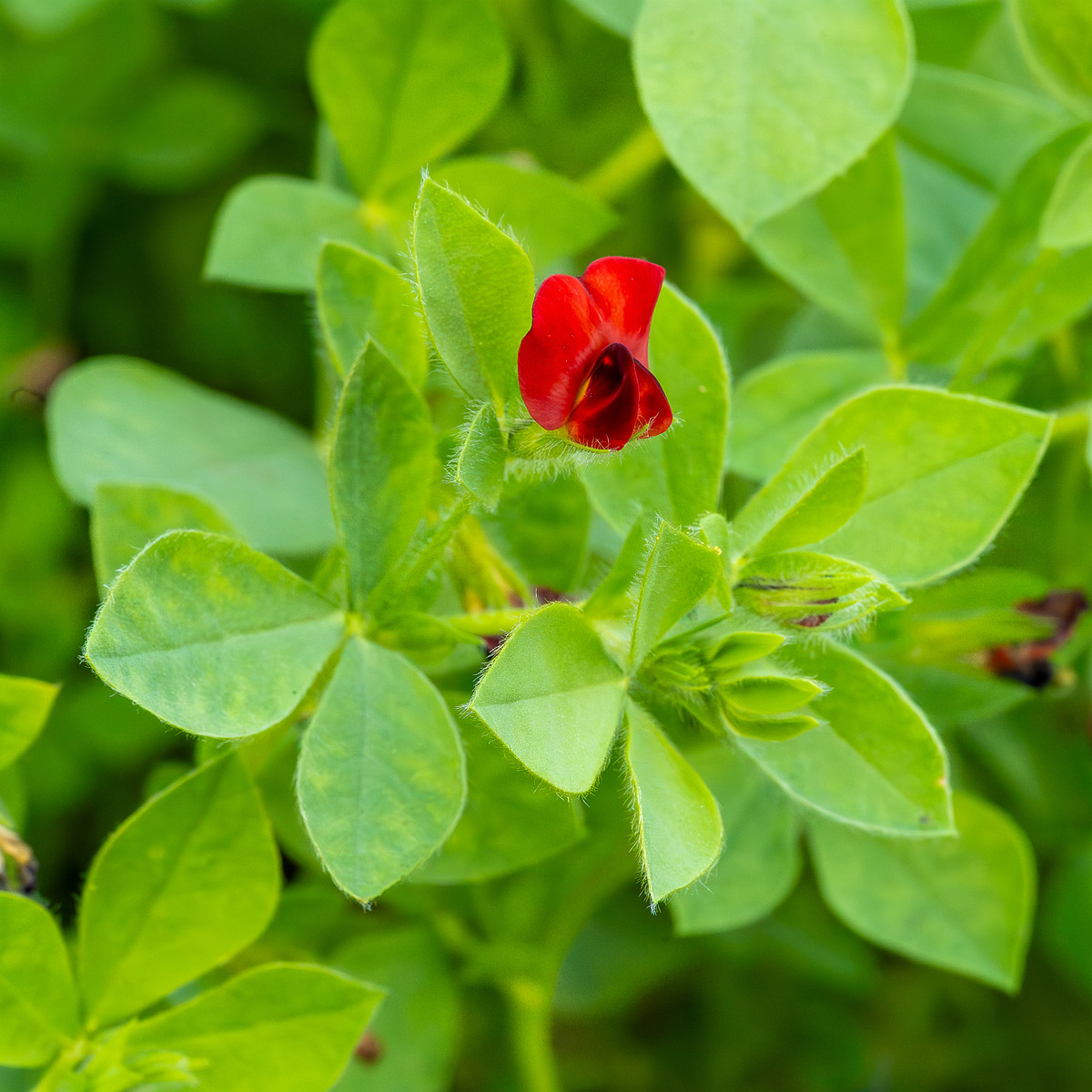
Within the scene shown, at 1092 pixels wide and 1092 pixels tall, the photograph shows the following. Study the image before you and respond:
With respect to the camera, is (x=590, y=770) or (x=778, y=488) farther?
(x=778, y=488)

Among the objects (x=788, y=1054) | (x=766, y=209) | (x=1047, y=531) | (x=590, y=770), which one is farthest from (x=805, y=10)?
(x=788, y=1054)

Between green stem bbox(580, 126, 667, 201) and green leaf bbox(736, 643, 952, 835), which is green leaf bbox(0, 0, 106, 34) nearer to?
green stem bbox(580, 126, 667, 201)

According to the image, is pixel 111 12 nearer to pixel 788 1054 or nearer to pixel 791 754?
pixel 791 754

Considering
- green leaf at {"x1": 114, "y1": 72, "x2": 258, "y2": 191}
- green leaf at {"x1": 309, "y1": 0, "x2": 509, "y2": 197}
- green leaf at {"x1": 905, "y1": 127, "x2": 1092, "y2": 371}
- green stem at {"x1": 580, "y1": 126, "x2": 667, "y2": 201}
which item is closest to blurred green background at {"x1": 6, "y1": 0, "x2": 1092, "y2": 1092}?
green leaf at {"x1": 114, "y1": 72, "x2": 258, "y2": 191}

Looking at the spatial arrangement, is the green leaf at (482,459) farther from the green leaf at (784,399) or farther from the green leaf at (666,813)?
the green leaf at (784,399)

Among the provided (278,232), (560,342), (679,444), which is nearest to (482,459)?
(560,342)

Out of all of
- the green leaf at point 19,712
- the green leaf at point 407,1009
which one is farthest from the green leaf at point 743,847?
the green leaf at point 19,712

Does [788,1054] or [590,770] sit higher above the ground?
[590,770]
